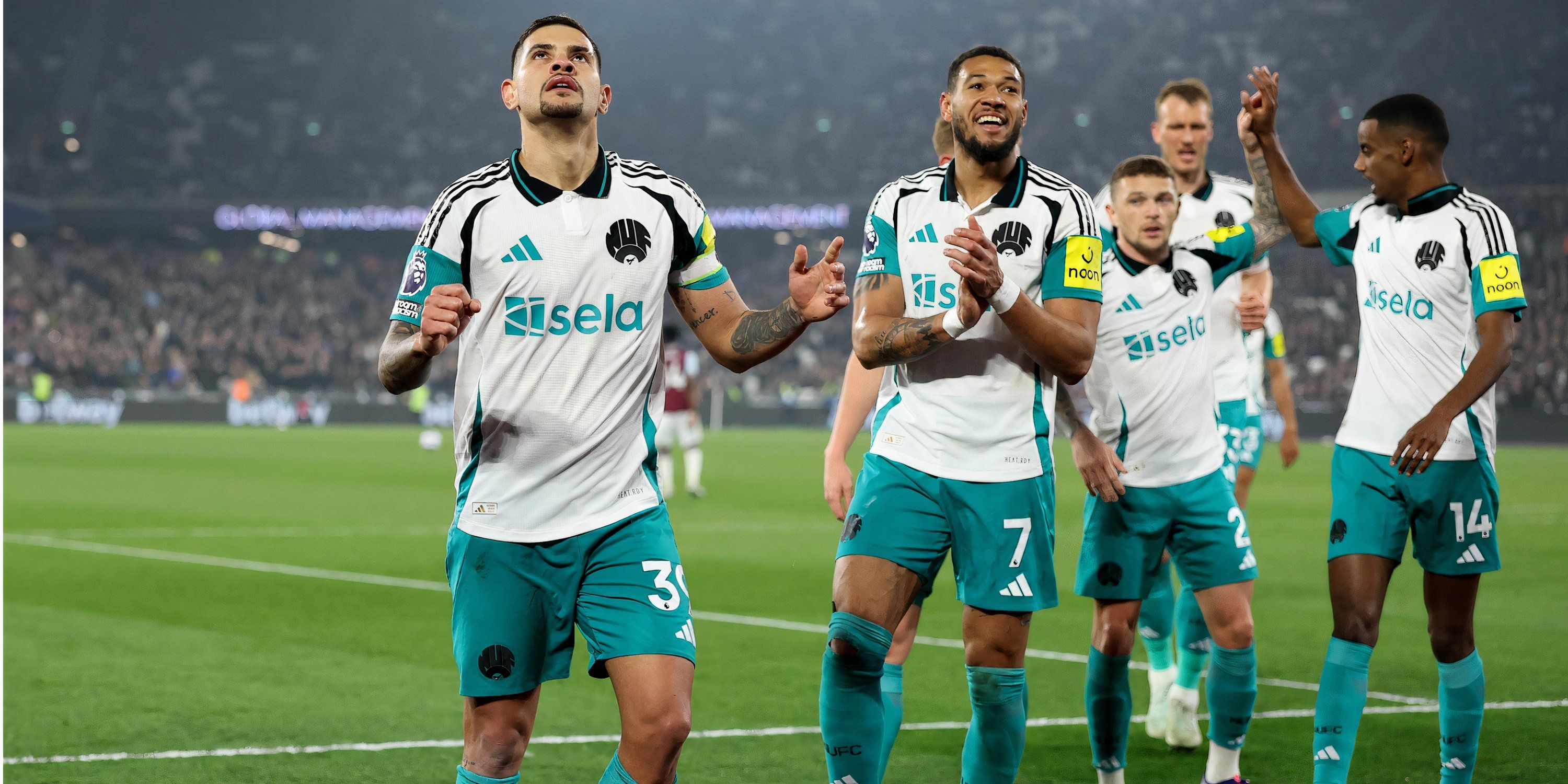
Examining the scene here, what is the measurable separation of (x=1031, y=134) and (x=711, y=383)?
13.1 meters

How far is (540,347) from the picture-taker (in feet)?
11.3

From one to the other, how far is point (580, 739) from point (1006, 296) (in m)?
3.01

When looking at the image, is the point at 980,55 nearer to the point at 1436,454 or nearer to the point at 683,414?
the point at 1436,454

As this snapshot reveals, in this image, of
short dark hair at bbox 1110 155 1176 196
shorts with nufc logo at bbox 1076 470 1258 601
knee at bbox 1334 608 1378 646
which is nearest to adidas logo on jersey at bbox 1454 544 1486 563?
knee at bbox 1334 608 1378 646

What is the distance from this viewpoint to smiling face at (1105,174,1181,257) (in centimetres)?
498

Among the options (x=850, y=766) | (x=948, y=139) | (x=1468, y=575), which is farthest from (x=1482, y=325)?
(x=850, y=766)

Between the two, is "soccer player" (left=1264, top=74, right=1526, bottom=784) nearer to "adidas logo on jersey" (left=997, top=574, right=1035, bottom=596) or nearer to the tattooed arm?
"adidas logo on jersey" (left=997, top=574, right=1035, bottom=596)

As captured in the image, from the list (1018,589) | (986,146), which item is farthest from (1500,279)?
(1018,589)

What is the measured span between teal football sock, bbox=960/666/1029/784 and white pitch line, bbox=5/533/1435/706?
9.55 feet

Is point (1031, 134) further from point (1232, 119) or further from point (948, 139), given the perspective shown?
point (948, 139)

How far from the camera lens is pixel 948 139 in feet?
17.4

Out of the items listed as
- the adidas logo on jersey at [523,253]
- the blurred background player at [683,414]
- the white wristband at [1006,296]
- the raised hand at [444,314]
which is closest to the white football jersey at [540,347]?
the adidas logo on jersey at [523,253]

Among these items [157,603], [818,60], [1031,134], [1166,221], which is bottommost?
[157,603]

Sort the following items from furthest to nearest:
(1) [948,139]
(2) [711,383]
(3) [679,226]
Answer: (2) [711,383]
(1) [948,139]
(3) [679,226]
